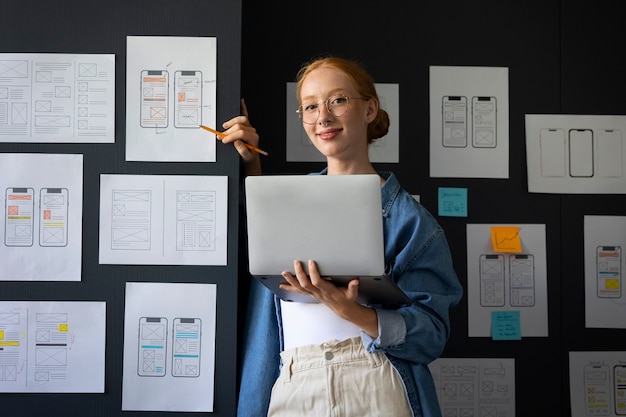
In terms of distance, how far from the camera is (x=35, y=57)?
170 centimetres

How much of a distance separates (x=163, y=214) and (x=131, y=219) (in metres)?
0.08

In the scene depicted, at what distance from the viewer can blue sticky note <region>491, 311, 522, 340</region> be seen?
2.25 m

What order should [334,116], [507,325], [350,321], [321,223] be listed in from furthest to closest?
[507,325] < [334,116] < [350,321] < [321,223]

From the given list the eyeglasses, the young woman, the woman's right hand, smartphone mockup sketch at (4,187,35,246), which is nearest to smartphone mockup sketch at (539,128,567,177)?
the young woman

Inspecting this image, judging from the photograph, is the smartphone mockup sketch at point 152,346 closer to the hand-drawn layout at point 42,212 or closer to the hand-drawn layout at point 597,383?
the hand-drawn layout at point 42,212

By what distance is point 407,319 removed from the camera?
60.0 inches

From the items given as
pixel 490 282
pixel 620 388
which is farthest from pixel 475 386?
pixel 620 388

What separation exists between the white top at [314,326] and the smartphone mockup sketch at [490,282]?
2.79ft

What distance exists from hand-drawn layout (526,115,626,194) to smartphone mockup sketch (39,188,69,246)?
1.46 metres

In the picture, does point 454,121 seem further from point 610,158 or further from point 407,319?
point 407,319

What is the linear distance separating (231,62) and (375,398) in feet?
2.82

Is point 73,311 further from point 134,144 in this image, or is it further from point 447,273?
point 447,273

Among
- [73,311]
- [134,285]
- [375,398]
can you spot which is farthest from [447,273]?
[73,311]

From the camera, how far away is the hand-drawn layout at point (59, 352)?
5.49 ft
